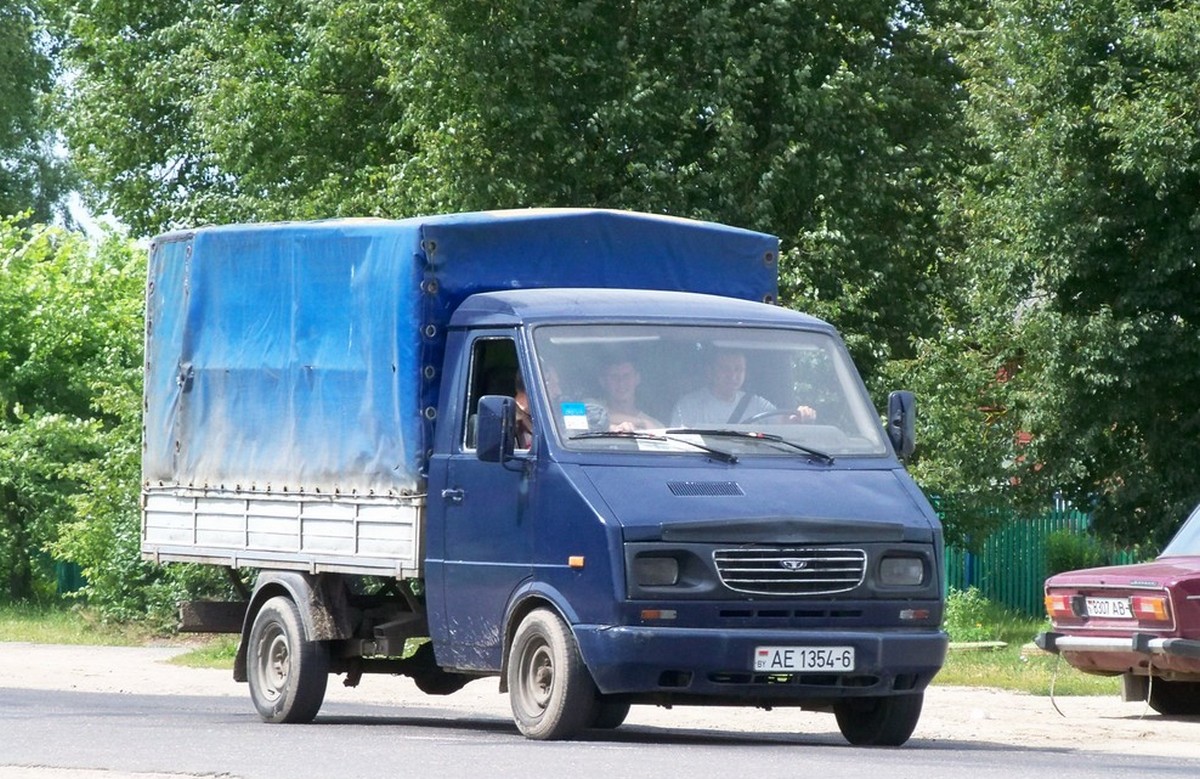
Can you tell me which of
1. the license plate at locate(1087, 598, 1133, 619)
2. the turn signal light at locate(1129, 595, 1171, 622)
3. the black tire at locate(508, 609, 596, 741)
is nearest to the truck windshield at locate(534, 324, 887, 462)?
the black tire at locate(508, 609, 596, 741)

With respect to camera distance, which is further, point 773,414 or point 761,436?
point 773,414

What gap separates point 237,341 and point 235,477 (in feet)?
2.79

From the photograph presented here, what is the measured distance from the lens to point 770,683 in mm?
10695

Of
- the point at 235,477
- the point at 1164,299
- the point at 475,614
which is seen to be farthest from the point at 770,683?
the point at 1164,299

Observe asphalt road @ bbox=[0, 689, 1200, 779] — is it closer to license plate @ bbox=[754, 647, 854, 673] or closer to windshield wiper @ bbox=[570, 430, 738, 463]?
license plate @ bbox=[754, 647, 854, 673]

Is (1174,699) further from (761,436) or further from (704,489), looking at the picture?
(704,489)

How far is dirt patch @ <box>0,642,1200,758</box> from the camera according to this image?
1346 cm

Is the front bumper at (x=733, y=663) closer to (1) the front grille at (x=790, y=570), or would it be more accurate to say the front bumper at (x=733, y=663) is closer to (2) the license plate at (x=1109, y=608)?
(1) the front grille at (x=790, y=570)

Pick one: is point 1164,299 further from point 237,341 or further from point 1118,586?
point 237,341

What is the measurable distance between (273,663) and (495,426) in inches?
124

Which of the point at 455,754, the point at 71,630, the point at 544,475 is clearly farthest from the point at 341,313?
the point at 71,630

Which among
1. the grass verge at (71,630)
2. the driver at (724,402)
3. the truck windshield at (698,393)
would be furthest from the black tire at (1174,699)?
the grass verge at (71,630)

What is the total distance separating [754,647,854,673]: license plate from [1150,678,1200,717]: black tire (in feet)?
17.1

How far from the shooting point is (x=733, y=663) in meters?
10.5
